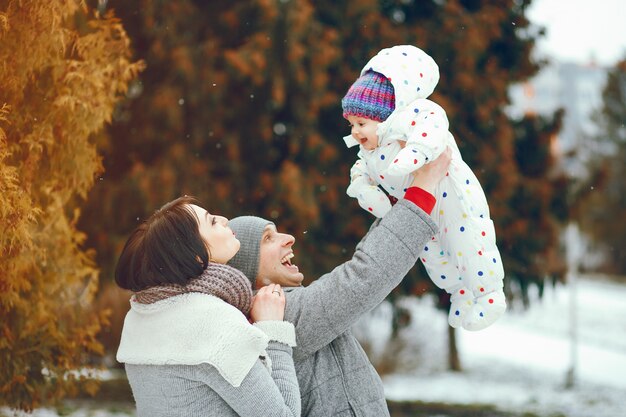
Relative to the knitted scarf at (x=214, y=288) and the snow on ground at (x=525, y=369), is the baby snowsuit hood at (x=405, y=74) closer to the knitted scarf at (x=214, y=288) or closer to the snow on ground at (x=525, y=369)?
the knitted scarf at (x=214, y=288)

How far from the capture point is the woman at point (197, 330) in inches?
79.0

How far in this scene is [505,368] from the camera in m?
12.8

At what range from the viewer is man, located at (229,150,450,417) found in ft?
7.13

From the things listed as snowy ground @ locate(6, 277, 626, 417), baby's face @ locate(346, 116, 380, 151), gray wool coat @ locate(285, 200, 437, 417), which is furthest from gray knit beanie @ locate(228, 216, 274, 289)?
snowy ground @ locate(6, 277, 626, 417)

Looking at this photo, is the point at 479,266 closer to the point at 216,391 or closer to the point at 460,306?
the point at 460,306

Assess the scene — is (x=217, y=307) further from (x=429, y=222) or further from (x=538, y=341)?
(x=538, y=341)

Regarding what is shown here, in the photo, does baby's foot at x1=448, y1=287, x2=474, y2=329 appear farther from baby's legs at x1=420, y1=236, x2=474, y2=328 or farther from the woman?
the woman

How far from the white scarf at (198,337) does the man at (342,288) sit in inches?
9.4

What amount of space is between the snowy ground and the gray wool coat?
5616 millimetres

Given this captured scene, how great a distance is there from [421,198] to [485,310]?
0.47 m

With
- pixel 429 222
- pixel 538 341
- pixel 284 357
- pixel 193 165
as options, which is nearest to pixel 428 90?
pixel 429 222

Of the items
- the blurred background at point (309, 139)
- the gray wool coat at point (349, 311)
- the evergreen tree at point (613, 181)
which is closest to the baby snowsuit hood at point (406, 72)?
the gray wool coat at point (349, 311)

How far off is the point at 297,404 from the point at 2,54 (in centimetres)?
218

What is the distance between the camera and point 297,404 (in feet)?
6.81
